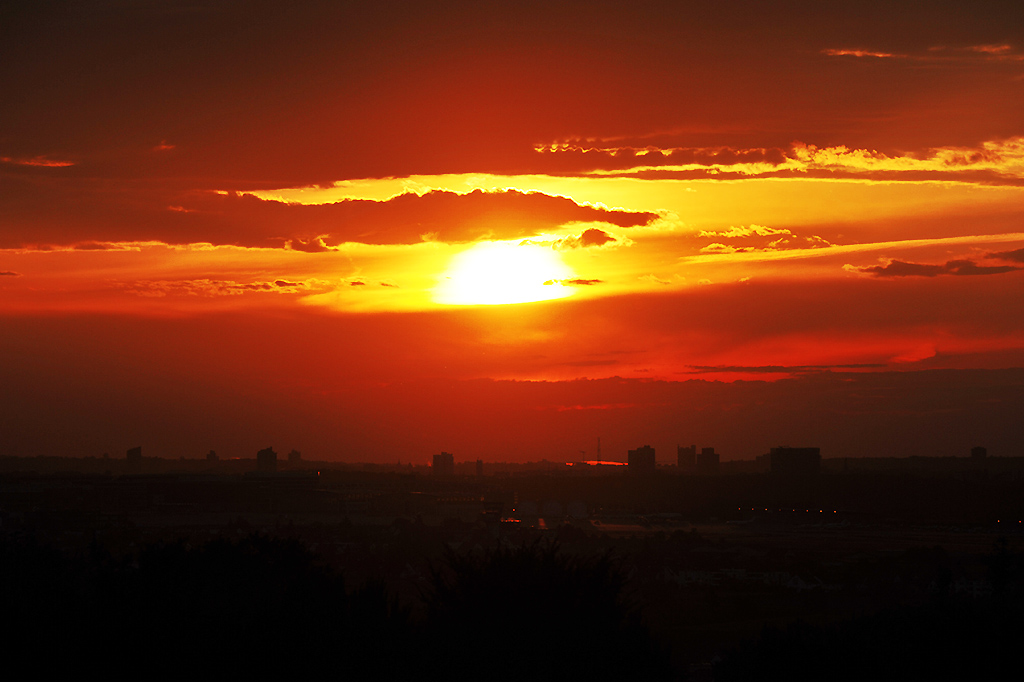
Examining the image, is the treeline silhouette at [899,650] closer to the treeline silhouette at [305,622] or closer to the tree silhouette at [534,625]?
the tree silhouette at [534,625]

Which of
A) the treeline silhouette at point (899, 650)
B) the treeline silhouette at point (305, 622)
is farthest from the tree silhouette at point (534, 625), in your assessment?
the treeline silhouette at point (899, 650)

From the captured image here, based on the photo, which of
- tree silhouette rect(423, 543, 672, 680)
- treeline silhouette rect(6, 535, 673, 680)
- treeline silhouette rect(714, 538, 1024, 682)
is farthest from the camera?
treeline silhouette rect(714, 538, 1024, 682)

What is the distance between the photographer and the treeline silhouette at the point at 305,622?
865 inches

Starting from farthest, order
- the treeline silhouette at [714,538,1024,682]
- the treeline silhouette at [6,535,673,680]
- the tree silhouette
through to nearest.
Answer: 1. the treeline silhouette at [714,538,1024,682]
2. the tree silhouette
3. the treeline silhouette at [6,535,673,680]

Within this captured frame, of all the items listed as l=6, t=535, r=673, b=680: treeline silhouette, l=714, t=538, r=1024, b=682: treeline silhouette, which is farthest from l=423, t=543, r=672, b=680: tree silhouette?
l=714, t=538, r=1024, b=682: treeline silhouette

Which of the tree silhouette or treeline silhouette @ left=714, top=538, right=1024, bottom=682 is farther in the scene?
treeline silhouette @ left=714, top=538, right=1024, bottom=682

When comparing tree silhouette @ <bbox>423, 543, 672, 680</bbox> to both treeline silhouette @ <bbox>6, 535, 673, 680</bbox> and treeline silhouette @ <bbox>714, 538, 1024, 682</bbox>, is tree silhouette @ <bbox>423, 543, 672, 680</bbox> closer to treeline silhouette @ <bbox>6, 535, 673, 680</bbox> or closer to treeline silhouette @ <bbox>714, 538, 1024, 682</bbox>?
treeline silhouette @ <bbox>6, 535, 673, 680</bbox>

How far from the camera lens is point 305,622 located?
25.0 m

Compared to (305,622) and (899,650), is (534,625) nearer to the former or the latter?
(305,622)

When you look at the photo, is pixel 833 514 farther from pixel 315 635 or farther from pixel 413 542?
pixel 315 635

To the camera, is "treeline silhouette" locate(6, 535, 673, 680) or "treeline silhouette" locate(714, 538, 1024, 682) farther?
"treeline silhouette" locate(714, 538, 1024, 682)

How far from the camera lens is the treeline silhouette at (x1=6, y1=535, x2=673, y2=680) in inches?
865

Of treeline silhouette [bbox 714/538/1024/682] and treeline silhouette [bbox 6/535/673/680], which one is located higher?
treeline silhouette [bbox 6/535/673/680]

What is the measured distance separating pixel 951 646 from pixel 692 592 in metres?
39.7
